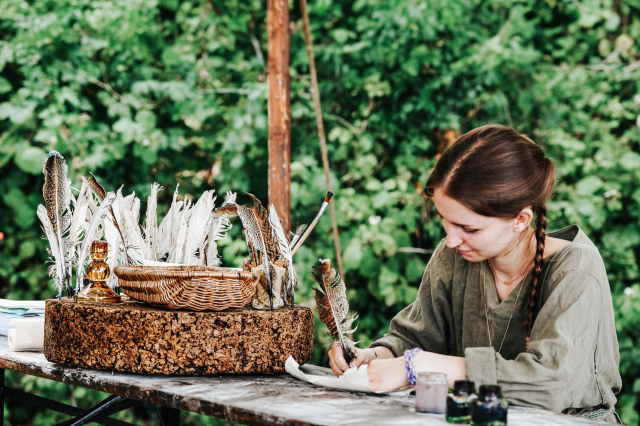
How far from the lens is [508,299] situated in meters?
1.42

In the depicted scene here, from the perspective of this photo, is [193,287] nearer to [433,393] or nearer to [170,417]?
[433,393]

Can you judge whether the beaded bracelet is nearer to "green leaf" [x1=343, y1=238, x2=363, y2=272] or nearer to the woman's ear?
the woman's ear

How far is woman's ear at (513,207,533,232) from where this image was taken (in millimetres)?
1326

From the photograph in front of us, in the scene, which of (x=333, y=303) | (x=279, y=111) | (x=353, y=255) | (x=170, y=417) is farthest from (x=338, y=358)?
→ (x=353, y=255)

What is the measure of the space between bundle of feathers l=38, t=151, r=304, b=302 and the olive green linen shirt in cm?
41

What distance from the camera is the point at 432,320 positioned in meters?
1.60

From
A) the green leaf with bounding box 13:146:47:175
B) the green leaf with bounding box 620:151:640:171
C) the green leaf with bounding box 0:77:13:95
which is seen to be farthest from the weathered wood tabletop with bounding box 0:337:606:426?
the green leaf with bounding box 620:151:640:171

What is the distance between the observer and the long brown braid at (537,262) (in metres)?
1.34

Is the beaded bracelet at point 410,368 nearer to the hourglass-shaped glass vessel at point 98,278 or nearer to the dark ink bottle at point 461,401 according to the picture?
the dark ink bottle at point 461,401

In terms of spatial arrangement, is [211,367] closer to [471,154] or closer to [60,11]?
[471,154]

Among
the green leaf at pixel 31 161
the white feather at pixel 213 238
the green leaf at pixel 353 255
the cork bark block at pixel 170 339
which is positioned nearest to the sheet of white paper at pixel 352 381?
the cork bark block at pixel 170 339

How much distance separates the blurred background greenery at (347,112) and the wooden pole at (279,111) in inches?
30.7

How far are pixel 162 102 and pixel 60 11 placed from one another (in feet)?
2.40

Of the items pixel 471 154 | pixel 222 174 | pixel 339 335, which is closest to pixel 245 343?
pixel 339 335
